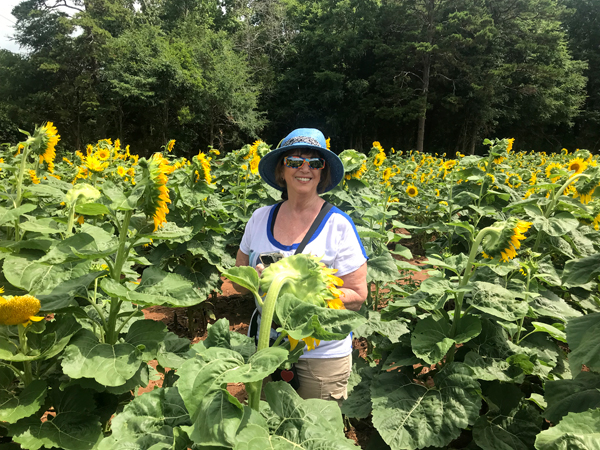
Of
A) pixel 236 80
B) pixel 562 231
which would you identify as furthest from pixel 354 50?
pixel 562 231

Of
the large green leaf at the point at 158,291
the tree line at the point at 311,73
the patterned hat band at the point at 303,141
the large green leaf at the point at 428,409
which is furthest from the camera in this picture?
the tree line at the point at 311,73

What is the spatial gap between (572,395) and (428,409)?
0.57 metres

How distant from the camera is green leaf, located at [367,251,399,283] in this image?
2.67 meters

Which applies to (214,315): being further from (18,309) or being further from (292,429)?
(292,429)

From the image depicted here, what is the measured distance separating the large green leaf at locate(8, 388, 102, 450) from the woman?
0.92 m

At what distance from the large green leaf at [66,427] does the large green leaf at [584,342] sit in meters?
1.65

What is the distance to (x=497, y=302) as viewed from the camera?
164 centimetres

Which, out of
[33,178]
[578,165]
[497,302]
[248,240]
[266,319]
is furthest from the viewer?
[578,165]

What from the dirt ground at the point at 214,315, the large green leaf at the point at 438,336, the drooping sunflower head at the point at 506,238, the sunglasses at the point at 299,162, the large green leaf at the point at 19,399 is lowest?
the dirt ground at the point at 214,315

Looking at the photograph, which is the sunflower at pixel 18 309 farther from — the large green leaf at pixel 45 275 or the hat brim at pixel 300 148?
the hat brim at pixel 300 148

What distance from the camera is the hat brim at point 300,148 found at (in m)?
2.17

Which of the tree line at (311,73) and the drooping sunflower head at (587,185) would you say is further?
the tree line at (311,73)

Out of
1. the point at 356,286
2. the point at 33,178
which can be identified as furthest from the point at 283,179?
the point at 33,178

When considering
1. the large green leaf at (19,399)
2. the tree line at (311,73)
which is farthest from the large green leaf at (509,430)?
the tree line at (311,73)
